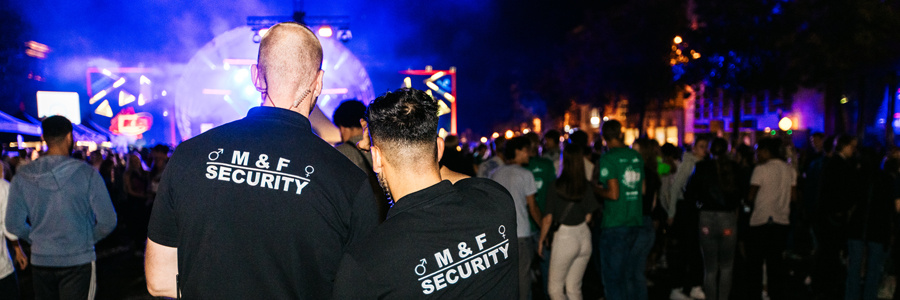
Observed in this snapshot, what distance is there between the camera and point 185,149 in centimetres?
190

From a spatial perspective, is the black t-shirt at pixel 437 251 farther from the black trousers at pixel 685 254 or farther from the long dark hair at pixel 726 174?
the black trousers at pixel 685 254

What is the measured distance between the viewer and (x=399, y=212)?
180 centimetres

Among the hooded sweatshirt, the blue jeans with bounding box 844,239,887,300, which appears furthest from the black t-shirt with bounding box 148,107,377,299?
the blue jeans with bounding box 844,239,887,300

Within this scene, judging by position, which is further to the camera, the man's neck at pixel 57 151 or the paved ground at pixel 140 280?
the paved ground at pixel 140 280

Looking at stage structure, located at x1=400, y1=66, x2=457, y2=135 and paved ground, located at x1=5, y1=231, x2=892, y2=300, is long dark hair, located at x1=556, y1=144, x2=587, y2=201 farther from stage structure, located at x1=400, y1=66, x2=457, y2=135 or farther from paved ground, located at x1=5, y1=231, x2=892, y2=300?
stage structure, located at x1=400, y1=66, x2=457, y2=135

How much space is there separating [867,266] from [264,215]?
6407 millimetres

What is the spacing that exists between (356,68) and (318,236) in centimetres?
1654

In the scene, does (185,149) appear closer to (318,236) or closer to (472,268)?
(318,236)

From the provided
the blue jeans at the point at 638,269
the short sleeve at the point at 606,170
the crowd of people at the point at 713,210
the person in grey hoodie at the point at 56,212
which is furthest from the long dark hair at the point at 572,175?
the person in grey hoodie at the point at 56,212

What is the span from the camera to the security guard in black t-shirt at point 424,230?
1.68m

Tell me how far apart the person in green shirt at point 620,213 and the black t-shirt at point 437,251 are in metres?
3.86

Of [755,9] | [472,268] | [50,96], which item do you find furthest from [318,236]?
[755,9]

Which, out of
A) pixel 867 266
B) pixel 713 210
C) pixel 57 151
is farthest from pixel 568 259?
pixel 57 151

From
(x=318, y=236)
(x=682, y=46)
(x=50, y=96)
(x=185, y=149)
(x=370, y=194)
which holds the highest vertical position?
(x=682, y=46)
